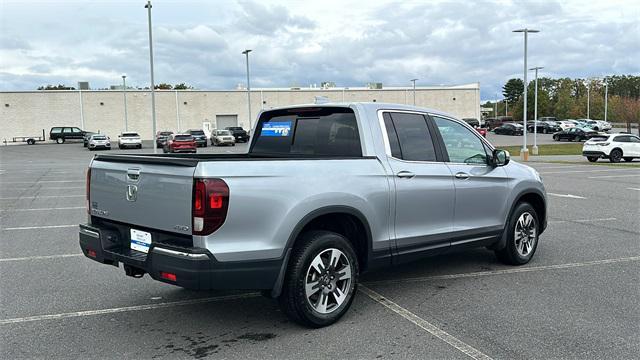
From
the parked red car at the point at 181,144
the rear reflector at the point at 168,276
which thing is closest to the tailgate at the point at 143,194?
the rear reflector at the point at 168,276

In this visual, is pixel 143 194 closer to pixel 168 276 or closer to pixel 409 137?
pixel 168 276

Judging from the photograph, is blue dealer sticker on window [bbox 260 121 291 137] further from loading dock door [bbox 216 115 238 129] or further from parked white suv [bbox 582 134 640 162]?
loading dock door [bbox 216 115 238 129]

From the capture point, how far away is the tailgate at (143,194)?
12.8 ft

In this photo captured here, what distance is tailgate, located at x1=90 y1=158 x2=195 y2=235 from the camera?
390cm

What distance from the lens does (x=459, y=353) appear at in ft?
13.0

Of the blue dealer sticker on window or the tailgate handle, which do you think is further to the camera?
the blue dealer sticker on window

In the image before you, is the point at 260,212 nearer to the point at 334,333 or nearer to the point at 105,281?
the point at 334,333

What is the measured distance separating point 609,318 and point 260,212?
314 cm

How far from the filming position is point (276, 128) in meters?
5.88

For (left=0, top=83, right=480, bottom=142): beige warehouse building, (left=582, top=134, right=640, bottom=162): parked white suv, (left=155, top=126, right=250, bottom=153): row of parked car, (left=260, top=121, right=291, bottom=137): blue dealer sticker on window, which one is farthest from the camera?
(left=0, top=83, right=480, bottom=142): beige warehouse building

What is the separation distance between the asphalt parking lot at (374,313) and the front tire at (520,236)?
0.14 m

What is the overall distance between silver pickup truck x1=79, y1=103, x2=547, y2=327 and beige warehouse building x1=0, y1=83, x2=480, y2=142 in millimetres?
54002

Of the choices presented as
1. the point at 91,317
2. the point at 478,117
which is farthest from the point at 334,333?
the point at 478,117

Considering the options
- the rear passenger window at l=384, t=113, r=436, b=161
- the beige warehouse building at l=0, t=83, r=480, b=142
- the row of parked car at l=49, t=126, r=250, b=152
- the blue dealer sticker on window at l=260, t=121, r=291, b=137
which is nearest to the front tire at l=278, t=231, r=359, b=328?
the rear passenger window at l=384, t=113, r=436, b=161
